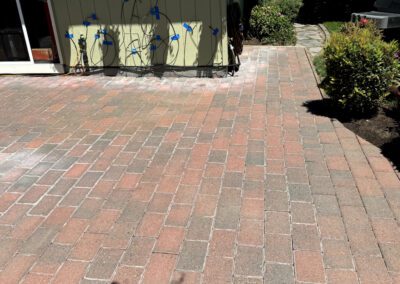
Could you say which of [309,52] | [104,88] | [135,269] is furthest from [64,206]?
[309,52]

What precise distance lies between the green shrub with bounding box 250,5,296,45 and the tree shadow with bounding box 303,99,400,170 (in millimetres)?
5220

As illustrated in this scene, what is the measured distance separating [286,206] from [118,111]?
3788mm

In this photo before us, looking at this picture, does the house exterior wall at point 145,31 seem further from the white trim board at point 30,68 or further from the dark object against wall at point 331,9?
the dark object against wall at point 331,9

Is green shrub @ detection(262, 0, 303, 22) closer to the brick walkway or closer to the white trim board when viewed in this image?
the brick walkway

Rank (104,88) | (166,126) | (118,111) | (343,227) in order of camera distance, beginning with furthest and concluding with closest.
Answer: (104,88) → (118,111) → (166,126) → (343,227)

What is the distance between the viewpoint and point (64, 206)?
4.00m

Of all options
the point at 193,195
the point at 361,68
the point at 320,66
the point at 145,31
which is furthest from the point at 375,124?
the point at 145,31

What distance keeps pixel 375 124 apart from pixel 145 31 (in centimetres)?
507

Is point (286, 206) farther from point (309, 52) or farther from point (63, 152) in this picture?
point (309, 52)

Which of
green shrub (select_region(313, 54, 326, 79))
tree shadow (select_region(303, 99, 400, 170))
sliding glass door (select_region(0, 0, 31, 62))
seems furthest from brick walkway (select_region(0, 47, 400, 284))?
sliding glass door (select_region(0, 0, 31, 62))

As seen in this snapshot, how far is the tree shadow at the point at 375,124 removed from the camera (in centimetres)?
491

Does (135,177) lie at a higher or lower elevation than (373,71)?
lower

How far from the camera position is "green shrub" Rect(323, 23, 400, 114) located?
5.40m

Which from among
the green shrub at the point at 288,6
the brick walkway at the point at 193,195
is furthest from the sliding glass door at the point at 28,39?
the green shrub at the point at 288,6
